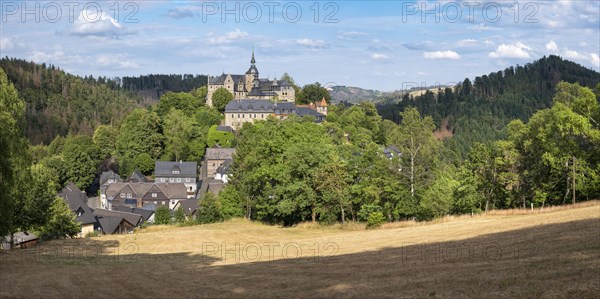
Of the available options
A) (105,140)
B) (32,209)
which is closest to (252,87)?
(105,140)

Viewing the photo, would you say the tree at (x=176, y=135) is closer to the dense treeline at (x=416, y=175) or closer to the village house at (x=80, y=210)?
the village house at (x=80, y=210)

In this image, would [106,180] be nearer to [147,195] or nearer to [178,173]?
[147,195]

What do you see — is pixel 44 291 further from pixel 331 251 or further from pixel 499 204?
pixel 499 204

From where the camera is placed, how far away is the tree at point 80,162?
379 ft

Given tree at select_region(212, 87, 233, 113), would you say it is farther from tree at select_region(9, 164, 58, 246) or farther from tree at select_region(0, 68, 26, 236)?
tree at select_region(0, 68, 26, 236)

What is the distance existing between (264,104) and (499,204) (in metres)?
83.9

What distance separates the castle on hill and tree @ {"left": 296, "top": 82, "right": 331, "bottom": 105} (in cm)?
244

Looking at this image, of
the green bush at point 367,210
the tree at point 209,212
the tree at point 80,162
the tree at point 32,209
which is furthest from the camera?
the tree at point 80,162

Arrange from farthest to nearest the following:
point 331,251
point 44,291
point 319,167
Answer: point 319,167
point 331,251
point 44,291

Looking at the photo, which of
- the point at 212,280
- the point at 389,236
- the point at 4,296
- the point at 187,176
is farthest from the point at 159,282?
the point at 187,176

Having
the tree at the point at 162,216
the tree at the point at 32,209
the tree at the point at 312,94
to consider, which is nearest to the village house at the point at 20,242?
the tree at the point at 32,209

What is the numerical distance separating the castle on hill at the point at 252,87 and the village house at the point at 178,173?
42.6 metres

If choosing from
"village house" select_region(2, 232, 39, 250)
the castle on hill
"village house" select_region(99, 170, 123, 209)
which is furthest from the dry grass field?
the castle on hill

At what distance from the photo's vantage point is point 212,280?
24.5 m
